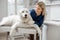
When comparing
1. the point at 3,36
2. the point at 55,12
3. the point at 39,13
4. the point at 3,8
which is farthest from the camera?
the point at 3,8

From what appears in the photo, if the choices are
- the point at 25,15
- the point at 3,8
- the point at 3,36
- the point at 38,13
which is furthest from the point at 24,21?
the point at 3,8

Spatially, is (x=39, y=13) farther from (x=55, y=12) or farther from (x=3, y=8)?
(x=3, y=8)

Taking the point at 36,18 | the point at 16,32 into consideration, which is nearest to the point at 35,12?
the point at 36,18

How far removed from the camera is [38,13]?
2.29 meters

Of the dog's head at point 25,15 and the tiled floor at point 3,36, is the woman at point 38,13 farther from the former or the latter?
the tiled floor at point 3,36

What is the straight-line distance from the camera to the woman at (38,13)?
89.7 inches

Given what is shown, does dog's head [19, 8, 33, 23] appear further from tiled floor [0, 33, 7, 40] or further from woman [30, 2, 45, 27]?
tiled floor [0, 33, 7, 40]

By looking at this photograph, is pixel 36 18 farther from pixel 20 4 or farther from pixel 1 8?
pixel 1 8

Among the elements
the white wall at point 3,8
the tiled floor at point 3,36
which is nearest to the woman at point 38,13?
the tiled floor at point 3,36

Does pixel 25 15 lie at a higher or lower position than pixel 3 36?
higher

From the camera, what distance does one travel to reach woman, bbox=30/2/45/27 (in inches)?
89.7

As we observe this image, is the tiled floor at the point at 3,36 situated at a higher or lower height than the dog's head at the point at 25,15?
lower

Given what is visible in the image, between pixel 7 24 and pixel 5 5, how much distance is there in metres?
0.94

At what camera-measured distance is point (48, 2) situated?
3.00 m
